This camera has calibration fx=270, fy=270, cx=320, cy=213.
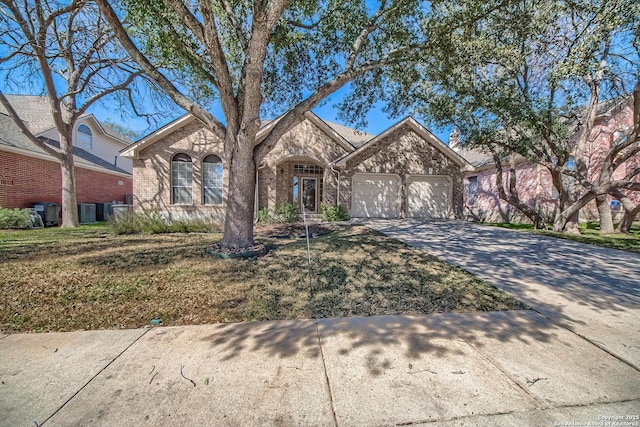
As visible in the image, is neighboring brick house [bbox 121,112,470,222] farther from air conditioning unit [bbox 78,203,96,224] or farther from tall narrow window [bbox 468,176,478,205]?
tall narrow window [bbox 468,176,478,205]

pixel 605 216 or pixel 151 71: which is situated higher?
pixel 151 71

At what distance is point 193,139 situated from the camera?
1325 cm

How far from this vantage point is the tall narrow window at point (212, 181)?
531 inches

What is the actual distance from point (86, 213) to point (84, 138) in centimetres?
623

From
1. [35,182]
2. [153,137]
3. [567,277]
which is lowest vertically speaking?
[567,277]

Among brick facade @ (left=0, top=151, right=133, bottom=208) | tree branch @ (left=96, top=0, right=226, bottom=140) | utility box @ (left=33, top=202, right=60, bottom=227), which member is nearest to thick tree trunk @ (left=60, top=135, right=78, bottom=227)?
utility box @ (left=33, top=202, right=60, bottom=227)

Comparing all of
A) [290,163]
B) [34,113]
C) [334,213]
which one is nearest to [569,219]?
[334,213]

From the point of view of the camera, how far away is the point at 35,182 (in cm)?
1291

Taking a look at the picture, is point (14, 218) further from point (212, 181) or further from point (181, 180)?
point (212, 181)

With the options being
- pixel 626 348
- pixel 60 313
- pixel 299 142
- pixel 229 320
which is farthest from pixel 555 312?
pixel 299 142

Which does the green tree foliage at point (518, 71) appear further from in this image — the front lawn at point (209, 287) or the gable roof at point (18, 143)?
the gable roof at point (18, 143)

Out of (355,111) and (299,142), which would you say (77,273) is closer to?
(355,111)

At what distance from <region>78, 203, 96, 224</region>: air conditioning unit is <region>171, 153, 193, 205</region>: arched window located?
567 centimetres

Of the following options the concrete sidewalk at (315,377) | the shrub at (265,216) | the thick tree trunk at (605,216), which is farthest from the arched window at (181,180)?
the thick tree trunk at (605,216)
